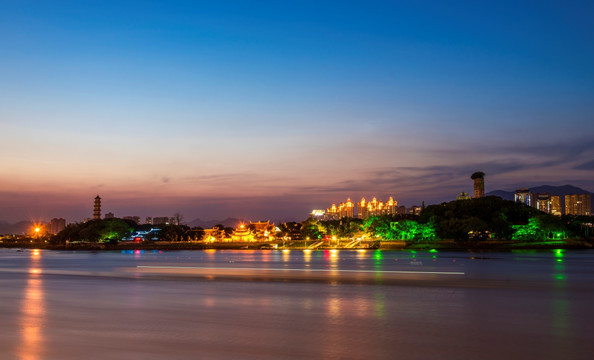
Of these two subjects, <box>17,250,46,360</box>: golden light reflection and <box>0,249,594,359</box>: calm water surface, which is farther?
<box>0,249,594,359</box>: calm water surface

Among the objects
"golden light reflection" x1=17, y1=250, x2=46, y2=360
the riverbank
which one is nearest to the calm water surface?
"golden light reflection" x1=17, y1=250, x2=46, y2=360

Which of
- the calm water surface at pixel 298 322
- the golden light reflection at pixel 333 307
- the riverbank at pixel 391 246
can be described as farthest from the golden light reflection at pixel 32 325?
the riverbank at pixel 391 246

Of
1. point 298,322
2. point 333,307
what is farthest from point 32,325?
point 333,307

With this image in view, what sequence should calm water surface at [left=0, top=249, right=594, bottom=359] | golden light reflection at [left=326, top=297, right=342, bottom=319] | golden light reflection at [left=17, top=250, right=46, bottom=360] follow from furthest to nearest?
golden light reflection at [left=326, top=297, right=342, bottom=319] < calm water surface at [left=0, top=249, right=594, bottom=359] < golden light reflection at [left=17, top=250, right=46, bottom=360]

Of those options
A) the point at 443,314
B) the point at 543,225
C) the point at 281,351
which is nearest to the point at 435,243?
the point at 543,225

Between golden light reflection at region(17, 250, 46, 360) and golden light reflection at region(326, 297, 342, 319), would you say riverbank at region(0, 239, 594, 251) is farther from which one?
golden light reflection at region(17, 250, 46, 360)

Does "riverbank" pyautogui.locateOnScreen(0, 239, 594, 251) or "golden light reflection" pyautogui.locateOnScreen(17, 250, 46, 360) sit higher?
"golden light reflection" pyautogui.locateOnScreen(17, 250, 46, 360)

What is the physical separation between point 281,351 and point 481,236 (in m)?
101

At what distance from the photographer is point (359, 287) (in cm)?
3019

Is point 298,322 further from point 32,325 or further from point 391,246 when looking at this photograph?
point 391,246

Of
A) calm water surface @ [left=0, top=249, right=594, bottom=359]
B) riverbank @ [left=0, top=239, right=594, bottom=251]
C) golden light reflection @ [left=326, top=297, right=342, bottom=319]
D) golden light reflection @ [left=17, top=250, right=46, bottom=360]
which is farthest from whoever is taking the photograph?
riverbank @ [left=0, top=239, right=594, bottom=251]

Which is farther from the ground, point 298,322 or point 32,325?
point 32,325

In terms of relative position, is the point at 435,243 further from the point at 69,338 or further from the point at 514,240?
the point at 69,338

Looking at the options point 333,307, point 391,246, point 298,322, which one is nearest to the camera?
point 298,322
